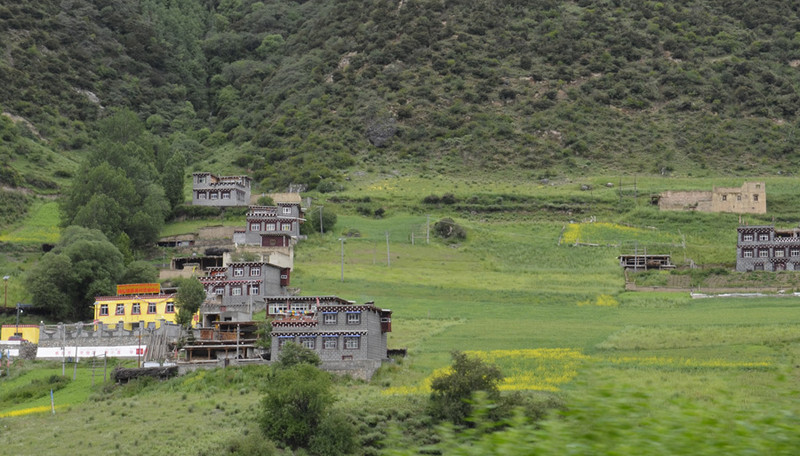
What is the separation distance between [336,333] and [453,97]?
111m

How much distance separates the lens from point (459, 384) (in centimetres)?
4934

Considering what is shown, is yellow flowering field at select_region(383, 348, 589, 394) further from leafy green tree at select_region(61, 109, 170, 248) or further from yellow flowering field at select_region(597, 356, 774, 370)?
leafy green tree at select_region(61, 109, 170, 248)

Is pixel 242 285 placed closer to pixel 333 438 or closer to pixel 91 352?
pixel 91 352

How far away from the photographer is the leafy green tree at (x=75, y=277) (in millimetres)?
74250

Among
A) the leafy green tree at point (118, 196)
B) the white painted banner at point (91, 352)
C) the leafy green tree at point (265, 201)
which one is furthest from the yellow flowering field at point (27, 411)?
the leafy green tree at point (265, 201)

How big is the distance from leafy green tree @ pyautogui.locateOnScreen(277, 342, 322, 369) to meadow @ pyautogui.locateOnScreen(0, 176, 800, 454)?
1.87 meters

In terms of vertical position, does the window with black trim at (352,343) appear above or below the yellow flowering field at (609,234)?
below

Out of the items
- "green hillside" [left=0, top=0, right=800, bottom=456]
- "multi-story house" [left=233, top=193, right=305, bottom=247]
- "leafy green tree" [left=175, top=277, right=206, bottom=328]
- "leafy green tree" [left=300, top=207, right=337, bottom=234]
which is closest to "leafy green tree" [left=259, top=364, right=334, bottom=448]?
"green hillside" [left=0, top=0, right=800, bottom=456]

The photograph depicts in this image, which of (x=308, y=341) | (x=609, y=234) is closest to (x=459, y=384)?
(x=308, y=341)

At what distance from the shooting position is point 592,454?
43.8ft

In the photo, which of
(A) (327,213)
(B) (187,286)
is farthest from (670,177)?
(B) (187,286)

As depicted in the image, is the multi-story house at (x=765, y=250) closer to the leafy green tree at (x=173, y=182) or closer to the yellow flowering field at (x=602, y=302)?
the yellow flowering field at (x=602, y=302)

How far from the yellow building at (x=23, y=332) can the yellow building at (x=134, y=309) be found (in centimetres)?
424

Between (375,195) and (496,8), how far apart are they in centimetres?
8839
